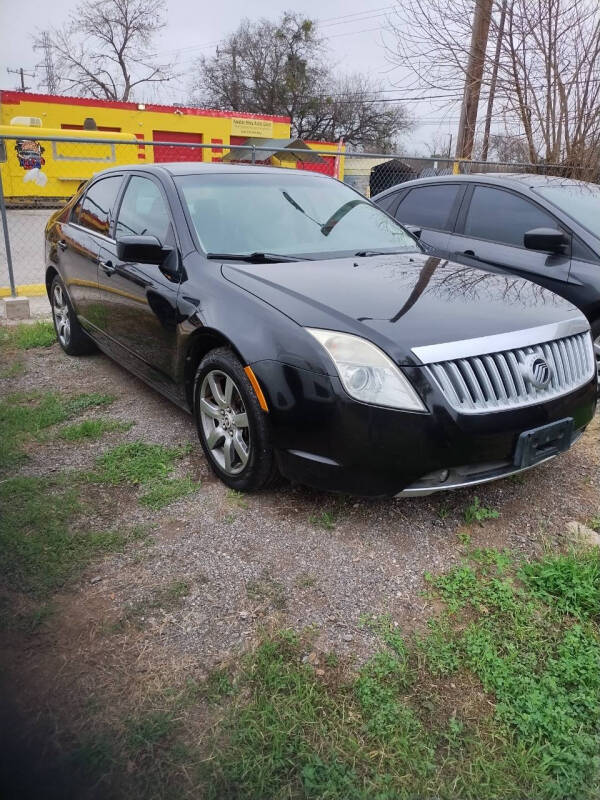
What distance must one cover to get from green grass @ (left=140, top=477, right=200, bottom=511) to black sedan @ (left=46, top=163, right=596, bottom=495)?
160 millimetres

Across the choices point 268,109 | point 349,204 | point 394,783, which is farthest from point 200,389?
point 268,109

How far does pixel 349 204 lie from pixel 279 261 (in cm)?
106

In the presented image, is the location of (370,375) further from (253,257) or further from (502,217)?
(502,217)

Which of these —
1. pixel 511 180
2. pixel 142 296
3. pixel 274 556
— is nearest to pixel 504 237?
pixel 511 180

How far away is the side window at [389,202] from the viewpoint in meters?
5.92

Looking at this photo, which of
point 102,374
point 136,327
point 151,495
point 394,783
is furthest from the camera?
point 102,374

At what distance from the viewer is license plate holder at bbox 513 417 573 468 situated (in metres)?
2.63

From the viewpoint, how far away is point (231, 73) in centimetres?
4328

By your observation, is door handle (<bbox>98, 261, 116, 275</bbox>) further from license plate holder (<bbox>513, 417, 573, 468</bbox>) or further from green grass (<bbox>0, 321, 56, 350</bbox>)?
license plate holder (<bbox>513, 417, 573, 468</bbox>)

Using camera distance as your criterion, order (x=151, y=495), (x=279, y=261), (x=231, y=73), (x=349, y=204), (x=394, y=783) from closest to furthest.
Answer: (x=394, y=783), (x=151, y=495), (x=279, y=261), (x=349, y=204), (x=231, y=73)

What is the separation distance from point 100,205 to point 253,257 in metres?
1.91

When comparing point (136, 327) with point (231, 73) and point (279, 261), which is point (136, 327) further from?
point (231, 73)

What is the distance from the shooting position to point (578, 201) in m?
4.86

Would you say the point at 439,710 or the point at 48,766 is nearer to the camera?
the point at 48,766
